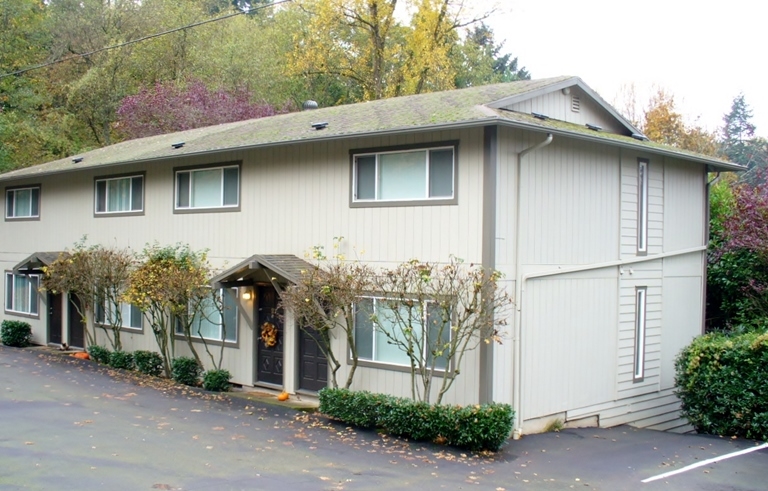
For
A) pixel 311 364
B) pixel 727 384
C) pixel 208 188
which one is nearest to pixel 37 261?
pixel 208 188

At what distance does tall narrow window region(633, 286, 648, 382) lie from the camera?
1510 centimetres

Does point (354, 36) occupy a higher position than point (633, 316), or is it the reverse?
point (354, 36)

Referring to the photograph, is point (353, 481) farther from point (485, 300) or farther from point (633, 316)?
point (633, 316)

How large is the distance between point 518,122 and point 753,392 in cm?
646

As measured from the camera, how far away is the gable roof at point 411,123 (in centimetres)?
1240

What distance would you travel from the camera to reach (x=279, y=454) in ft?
35.5

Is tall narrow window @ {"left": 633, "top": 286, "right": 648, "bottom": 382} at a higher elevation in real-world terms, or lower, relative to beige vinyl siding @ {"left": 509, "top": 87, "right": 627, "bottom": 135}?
lower

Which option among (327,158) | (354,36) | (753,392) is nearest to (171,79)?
(354,36)

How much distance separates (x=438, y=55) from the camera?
98.2 feet

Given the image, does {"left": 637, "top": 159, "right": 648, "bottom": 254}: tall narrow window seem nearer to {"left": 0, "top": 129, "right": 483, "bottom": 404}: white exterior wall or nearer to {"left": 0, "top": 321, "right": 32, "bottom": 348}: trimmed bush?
{"left": 0, "top": 129, "right": 483, "bottom": 404}: white exterior wall

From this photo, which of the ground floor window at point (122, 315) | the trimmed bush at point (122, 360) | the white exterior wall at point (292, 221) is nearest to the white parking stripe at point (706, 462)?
the white exterior wall at point (292, 221)

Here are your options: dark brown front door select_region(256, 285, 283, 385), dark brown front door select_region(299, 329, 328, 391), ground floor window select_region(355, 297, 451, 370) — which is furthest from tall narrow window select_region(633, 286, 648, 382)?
dark brown front door select_region(256, 285, 283, 385)

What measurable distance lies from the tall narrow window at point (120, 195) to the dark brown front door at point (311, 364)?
21.1 feet

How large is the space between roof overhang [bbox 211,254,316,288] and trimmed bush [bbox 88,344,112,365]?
550cm
